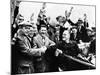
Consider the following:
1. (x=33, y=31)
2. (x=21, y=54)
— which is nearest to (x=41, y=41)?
(x=33, y=31)

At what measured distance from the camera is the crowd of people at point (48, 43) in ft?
5.89

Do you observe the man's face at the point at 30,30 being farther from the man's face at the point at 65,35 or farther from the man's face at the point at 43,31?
the man's face at the point at 65,35

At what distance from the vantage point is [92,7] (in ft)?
6.63

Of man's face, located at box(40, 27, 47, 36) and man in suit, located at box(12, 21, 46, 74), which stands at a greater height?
man's face, located at box(40, 27, 47, 36)

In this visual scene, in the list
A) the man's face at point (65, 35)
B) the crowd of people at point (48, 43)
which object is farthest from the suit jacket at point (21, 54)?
the man's face at point (65, 35)

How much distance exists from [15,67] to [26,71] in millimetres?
123

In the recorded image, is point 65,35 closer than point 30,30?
No

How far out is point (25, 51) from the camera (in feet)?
5.95

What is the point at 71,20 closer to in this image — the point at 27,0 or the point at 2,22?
the point at 27,0

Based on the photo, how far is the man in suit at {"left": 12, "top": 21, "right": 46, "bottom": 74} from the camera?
5.84 feet

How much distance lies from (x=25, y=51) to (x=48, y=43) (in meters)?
0.26

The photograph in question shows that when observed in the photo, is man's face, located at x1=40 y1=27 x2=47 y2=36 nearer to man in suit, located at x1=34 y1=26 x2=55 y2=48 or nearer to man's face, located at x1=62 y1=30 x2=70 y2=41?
man in suit, located at x1=34 y1=26 x2=55 y2=48

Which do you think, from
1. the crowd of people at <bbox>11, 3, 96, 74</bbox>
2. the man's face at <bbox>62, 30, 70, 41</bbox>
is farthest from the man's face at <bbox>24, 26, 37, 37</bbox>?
the man's face at <bbox>62, 30, 70, 41</bbox>

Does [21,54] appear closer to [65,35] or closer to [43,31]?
[43,31]
